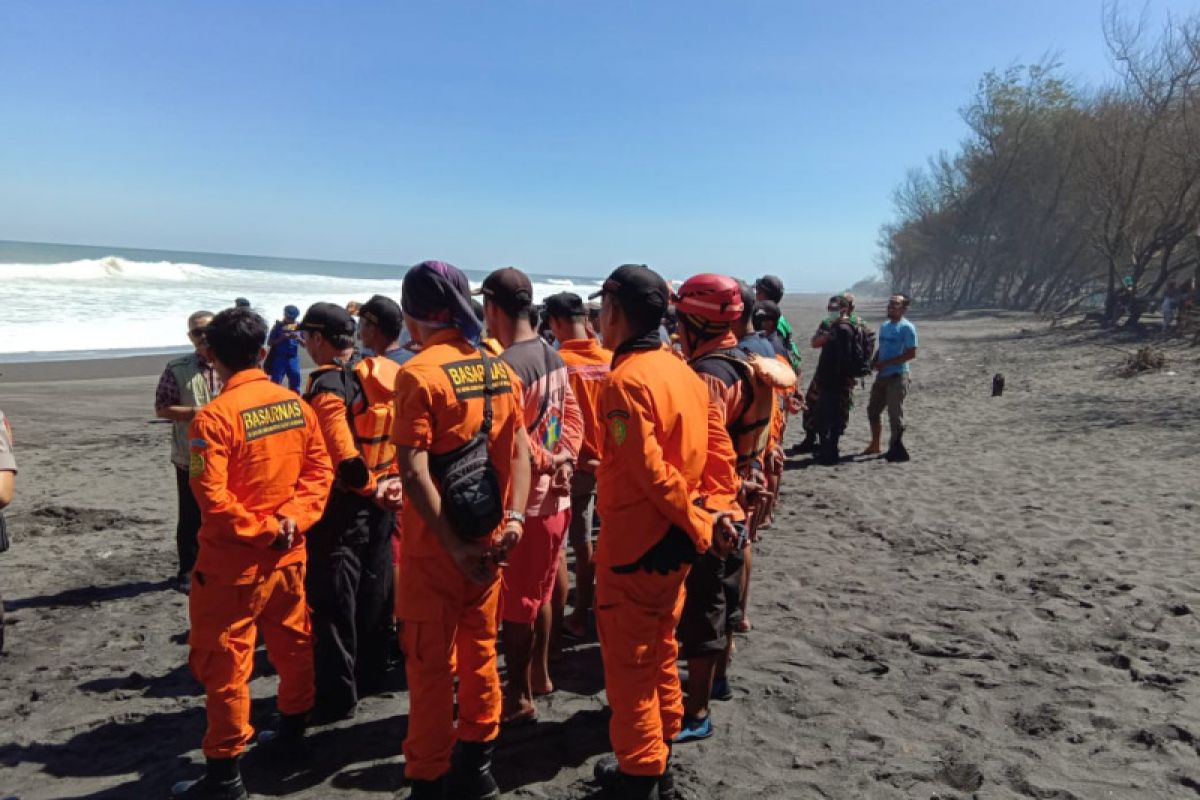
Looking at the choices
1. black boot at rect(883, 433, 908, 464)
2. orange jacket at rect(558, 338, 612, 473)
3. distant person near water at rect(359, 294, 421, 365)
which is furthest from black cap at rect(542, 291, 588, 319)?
black boot at rect(883, 433, 908, 464)

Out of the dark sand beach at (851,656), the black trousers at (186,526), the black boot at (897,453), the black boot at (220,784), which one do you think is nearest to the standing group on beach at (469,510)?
the black boot at (220,784)

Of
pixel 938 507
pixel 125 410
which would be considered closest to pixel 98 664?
pixel 938 507

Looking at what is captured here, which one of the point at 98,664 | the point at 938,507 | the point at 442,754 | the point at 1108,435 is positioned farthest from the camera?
the point at 1108,435

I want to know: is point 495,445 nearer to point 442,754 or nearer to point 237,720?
point 442,754

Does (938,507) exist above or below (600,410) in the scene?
below

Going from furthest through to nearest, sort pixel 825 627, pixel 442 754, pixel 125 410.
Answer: pixel 125 410 → pixel 825 627 → pixel 442 754

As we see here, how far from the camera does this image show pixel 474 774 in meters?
3.06

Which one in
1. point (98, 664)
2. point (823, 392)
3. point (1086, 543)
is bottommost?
point (98, 664)

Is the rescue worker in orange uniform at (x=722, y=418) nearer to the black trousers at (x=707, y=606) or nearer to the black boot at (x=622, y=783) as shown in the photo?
the black trousers at (x=707, y=606)

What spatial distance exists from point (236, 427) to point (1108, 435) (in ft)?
39.1

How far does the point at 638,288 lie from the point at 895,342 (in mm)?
7700

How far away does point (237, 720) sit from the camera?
9.93ft

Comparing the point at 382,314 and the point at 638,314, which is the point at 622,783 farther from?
the point at 382,314

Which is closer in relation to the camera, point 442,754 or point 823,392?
point 442,754
